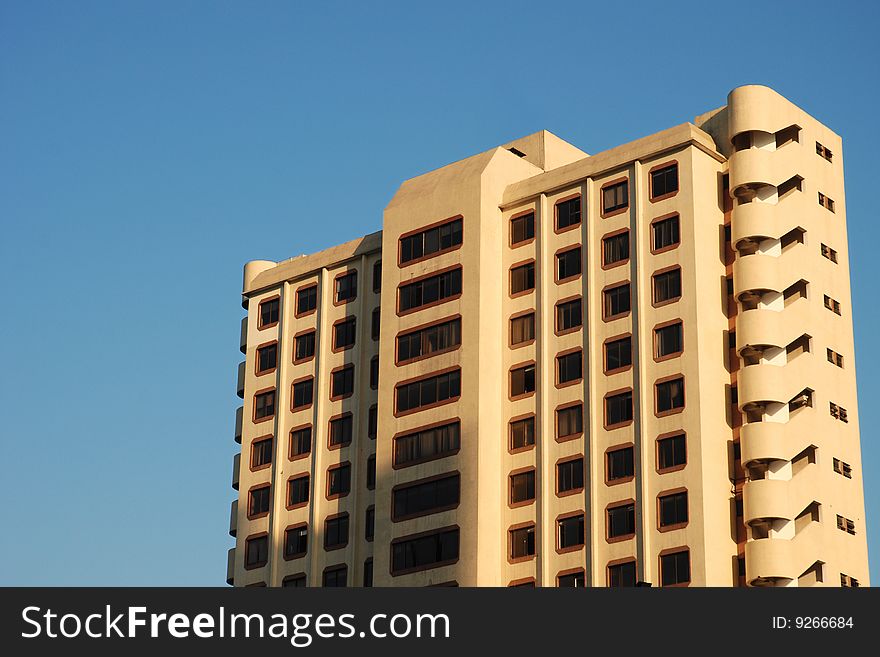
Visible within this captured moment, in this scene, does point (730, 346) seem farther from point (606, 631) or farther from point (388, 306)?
point (606, 631)

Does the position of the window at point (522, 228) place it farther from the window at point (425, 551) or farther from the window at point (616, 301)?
the window at point (425, 551)

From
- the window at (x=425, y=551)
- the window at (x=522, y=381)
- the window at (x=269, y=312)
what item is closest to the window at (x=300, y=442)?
→ the window at (x=269, y=312)

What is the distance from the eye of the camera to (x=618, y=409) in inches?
4063

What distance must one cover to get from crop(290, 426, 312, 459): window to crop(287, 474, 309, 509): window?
68.5 inches

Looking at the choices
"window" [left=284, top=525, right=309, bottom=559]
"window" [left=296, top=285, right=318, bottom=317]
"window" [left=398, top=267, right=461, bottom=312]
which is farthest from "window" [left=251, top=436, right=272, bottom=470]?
"window" [left=398, top=267, right=461, bottom=312]

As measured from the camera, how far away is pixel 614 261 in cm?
10644

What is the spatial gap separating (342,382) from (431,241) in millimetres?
12641

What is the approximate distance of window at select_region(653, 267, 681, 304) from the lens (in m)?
103

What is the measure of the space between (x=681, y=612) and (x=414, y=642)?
28.8 feet

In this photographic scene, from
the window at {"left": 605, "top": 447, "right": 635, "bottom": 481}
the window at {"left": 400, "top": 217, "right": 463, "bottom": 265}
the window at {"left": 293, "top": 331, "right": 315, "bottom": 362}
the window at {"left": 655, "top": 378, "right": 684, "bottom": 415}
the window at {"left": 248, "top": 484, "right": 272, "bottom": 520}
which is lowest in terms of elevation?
the window at {"left": 605, "top": 447, "right": 635, "bottom": 481}

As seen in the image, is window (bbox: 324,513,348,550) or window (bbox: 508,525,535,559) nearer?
window (bbox: 508,525,535,559)

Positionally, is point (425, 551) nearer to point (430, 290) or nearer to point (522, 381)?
point (522, 381)

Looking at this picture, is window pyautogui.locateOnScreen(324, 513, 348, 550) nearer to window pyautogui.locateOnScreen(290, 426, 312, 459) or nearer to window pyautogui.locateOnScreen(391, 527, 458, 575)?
window pyautogui.locateOnScreen(290, 426, 312, 459)

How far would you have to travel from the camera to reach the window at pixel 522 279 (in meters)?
110
